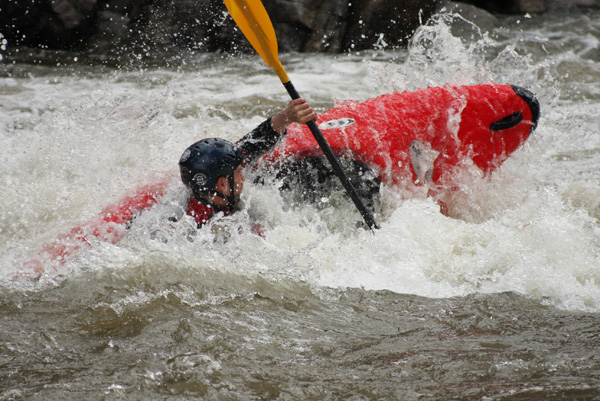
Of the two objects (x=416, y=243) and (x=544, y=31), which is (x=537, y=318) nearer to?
(x=416, y=243)

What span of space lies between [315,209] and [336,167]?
419 mm

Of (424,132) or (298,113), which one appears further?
(424,132)

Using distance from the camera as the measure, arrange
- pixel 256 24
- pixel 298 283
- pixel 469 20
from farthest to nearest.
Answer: pixel 469 20 < pixel 256 24 < pixel 298 283

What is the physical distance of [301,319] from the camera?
2.51m

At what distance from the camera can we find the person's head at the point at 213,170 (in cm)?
311

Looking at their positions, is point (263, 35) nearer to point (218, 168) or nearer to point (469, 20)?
point (218, 168)

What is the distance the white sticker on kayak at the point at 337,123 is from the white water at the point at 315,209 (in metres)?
0.54

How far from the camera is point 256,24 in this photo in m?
3.29

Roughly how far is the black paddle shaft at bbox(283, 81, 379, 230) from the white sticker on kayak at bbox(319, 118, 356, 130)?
287 millimetres

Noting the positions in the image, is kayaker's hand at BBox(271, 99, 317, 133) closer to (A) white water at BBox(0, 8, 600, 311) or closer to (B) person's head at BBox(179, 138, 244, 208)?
(B) person's head at BBox(179, 138, 244, 208)

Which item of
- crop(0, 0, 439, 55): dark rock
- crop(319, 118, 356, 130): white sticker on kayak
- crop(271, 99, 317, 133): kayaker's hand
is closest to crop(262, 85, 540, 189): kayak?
crop(319, 118, 356, 130): white sticker on kayak

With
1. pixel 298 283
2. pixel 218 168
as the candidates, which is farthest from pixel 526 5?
pixel 298 283

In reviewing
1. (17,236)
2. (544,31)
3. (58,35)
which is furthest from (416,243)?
(544,31)

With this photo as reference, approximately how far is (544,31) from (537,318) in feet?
27.9
